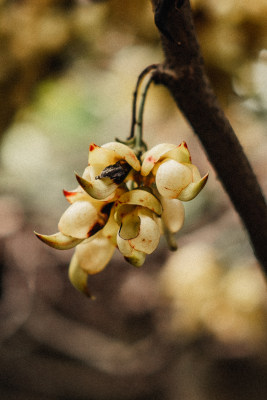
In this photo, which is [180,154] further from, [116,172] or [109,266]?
[109,266]

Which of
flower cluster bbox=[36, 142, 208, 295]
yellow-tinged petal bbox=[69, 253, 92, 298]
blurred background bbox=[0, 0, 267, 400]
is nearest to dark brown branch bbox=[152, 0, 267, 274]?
flower cluster bbox=[36, 142, 208, 295]

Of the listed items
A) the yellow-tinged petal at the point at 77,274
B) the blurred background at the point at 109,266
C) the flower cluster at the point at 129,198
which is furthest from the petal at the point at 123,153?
the blurred background at the point at 109,266

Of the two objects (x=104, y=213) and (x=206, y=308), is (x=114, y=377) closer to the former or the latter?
(x=206, y=308)

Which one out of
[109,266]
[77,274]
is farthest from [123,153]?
[109,266]

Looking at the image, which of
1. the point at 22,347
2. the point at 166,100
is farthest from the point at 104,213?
the point at 22,347

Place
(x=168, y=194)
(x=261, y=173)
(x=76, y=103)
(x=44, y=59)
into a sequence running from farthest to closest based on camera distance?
(x=76, y=103) < (x=261, y=173) < (x=44, y=59) < (x=168, y=194)
